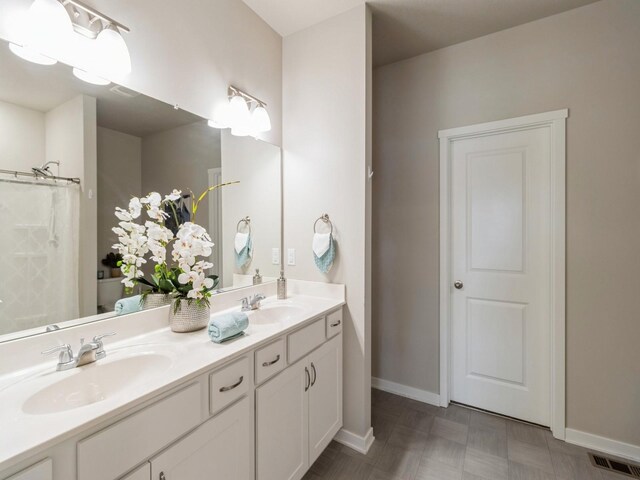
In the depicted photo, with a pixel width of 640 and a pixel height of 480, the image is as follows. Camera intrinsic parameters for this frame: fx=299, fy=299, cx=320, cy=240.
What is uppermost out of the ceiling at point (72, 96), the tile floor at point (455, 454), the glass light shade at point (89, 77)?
the glass light shade at point (89, 77)

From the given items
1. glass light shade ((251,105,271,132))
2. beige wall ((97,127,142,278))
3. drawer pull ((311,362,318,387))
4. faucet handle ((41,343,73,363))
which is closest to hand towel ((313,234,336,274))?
drawer pull ((311,362,318,387))

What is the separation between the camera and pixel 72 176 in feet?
3.82

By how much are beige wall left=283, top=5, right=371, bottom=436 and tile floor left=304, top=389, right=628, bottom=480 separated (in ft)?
0.65

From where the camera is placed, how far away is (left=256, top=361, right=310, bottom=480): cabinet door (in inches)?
48.8

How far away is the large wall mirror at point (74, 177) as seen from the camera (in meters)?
1.01

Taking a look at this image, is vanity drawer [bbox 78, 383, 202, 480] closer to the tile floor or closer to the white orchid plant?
the white orchid plant

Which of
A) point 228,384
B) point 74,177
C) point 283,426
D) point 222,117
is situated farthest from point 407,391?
point 74,177

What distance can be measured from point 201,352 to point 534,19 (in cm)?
280

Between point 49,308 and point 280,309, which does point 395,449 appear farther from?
point 49,308

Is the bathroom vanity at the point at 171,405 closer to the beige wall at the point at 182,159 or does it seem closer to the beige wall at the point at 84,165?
the beige wall at the point at 84,165

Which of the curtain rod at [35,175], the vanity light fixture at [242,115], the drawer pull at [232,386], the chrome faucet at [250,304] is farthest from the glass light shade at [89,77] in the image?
the drawer pull at [232,386]

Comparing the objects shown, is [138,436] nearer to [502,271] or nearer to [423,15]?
[502,271]

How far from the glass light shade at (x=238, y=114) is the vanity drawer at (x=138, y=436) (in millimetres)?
1425

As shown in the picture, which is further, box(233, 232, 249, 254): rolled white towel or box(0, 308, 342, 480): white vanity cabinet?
box(233, 232, 249, 254): rolled white towel
